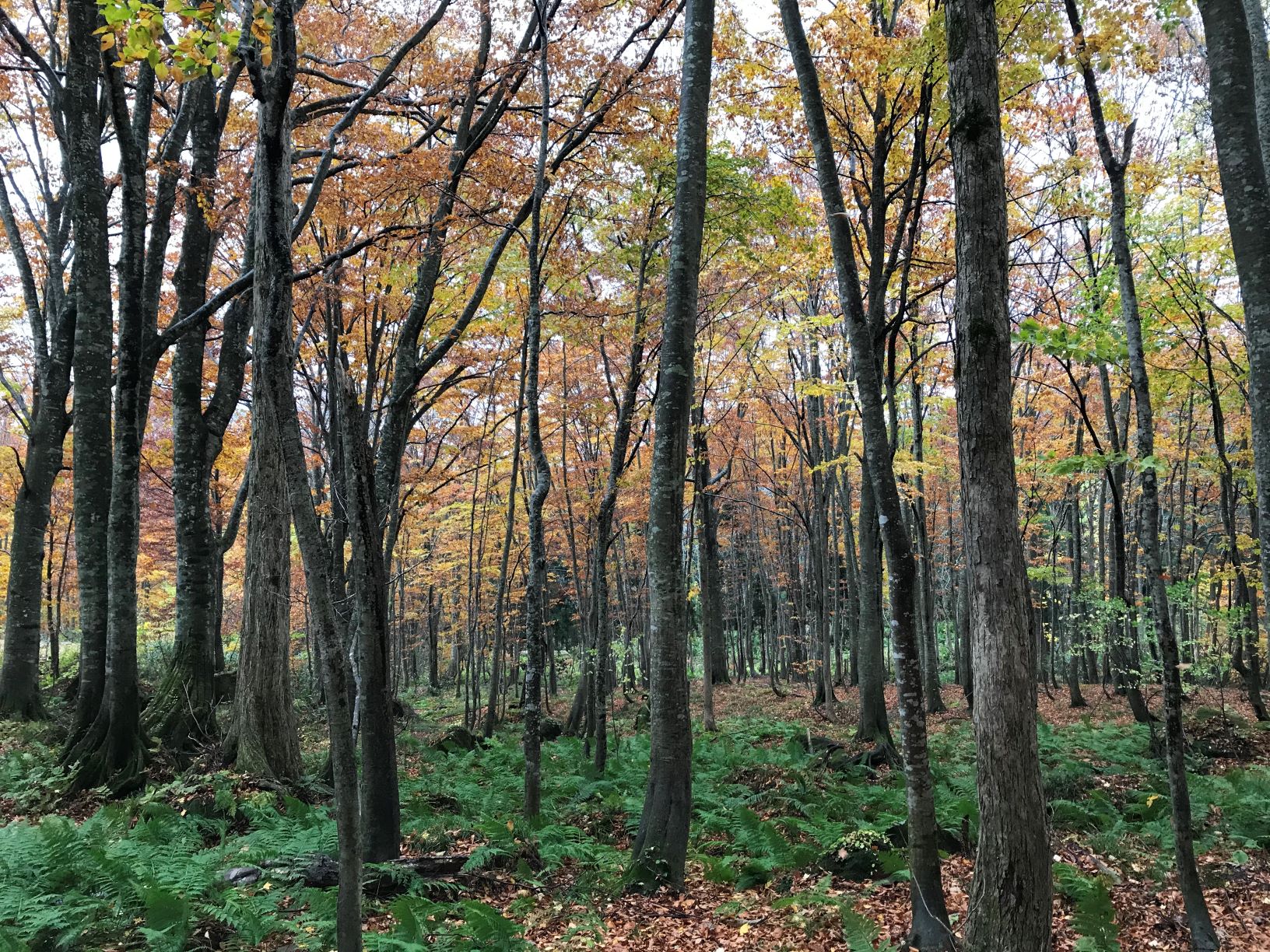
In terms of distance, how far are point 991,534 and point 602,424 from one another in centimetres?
1164

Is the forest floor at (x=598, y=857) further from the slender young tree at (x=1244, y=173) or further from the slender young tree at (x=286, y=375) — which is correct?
the slender young tree at (x=1244, y=173)

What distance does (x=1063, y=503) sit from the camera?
1964cm

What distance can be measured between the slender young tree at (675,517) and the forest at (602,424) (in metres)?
0.04

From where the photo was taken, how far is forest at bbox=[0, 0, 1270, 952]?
11.3 ft

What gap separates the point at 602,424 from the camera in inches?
575

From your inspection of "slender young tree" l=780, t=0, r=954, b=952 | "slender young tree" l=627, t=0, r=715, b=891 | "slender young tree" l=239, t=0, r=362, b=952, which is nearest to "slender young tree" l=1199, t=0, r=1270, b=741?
"slender young tree" l=780, t=0, r=954, b=952

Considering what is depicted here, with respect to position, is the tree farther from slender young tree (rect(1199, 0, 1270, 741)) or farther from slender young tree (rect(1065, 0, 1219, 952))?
slender young tree (rect(1199, 0, 1270, 741))

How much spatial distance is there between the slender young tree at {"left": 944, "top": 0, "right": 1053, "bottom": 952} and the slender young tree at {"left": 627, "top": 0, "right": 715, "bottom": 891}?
237cm

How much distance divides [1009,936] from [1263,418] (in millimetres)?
4196

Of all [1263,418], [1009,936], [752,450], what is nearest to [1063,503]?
[752,450]

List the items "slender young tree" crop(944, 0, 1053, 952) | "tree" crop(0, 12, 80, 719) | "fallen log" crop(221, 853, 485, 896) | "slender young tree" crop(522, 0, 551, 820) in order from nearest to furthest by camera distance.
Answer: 1. "slender young tree" crop(944, 0, 1053, 952)
2. "fallen log" crop(221, 853, 485, 896)
3. "slender young tree" crop(522, 0, 551, 820)
4. "tree" crop(0, 12, 80, 719)

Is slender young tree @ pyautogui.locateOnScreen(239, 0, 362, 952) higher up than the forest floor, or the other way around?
slender young tree @ pyautogui.locateOnScreen(239, 0, 362, 952)

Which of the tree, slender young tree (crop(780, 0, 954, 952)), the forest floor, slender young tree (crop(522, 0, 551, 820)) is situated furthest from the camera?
the tree

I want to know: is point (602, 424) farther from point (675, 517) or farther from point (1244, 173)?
point (1244, 173)
